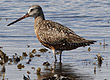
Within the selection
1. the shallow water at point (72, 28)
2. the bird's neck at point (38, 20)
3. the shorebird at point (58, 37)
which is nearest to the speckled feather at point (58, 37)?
the shorebird at point (58, 37)

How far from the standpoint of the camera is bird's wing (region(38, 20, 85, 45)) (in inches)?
427

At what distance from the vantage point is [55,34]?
1107 centimetres

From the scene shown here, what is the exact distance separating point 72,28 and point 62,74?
602cm

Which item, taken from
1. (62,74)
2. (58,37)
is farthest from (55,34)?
(62,74)

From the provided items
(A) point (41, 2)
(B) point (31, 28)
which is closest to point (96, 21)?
(B) point (31, 28)

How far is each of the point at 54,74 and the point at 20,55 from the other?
1954 mm

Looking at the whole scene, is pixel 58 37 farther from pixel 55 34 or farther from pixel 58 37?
pixel 55 34

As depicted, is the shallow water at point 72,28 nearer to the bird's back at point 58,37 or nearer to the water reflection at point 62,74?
the water reflection at point 62,74

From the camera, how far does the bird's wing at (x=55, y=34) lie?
1085 cm

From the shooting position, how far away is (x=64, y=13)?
1992cm

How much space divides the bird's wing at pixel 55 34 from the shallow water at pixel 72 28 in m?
0.64

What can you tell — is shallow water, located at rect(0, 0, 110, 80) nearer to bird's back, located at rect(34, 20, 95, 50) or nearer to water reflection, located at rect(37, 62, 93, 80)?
water reflection, located at rect(37, 62, 93, 80)

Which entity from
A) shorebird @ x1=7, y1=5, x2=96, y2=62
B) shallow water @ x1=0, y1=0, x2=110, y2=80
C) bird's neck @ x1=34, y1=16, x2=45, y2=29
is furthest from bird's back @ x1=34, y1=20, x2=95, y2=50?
shallow water @ x1=0, y1=0, x2=110, y2=80

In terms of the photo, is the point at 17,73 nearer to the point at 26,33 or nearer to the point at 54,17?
the point at 26,33
